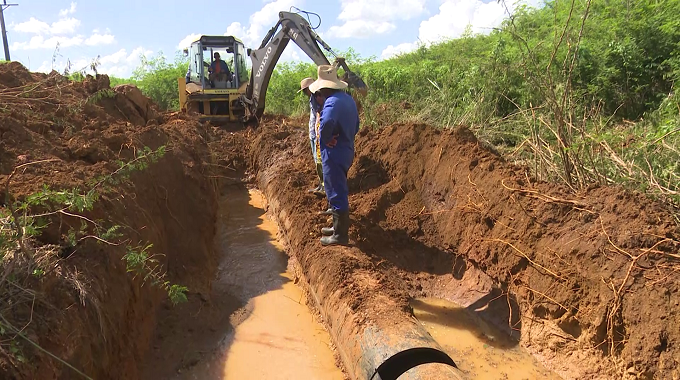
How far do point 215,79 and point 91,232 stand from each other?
32.1 feet

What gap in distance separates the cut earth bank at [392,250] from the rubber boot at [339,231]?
178mm

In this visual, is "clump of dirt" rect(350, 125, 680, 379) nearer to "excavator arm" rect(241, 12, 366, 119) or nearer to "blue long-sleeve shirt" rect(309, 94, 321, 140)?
"blue long-sleeve shirt" rect(309, 94, 321, 140)

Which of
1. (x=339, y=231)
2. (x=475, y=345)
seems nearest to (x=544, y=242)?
(x=475, y=345)

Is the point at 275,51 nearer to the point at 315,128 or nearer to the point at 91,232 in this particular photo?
the point at 315,128

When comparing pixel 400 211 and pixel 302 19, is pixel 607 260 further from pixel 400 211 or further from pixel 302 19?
pixel 302 19

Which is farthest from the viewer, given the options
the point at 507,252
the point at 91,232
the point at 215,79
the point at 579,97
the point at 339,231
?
the point at 215,79

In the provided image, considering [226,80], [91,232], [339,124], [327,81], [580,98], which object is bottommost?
[91,232]

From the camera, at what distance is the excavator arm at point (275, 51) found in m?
8.58

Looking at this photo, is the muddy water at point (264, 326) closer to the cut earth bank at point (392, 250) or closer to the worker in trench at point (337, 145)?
the cut earth bank at point (392, 250)

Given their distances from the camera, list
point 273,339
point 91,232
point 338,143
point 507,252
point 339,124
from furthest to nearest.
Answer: point 338,143 → point 339,124 → point 507,252 → point 273,339 → point 91,232

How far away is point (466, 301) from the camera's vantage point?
4762mm

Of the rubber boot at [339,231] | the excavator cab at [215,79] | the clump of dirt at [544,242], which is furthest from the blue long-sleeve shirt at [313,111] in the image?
the excavator cab at [215,79]

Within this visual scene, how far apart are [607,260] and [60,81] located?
6968 mm

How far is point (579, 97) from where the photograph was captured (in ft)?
19.4
